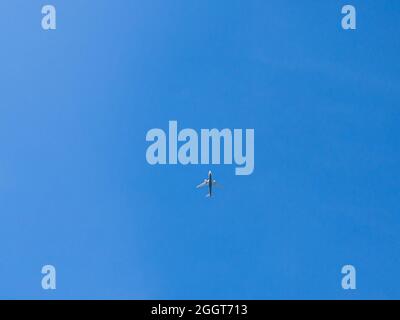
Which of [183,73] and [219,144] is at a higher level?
[183,73]

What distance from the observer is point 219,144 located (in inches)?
431

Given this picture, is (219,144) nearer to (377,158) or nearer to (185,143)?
(185,143)

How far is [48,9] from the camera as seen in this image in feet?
35.8

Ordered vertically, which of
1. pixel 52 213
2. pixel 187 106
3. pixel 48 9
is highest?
pixel 48 9
